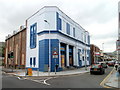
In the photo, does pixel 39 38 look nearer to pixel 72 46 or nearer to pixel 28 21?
pixel 28 21

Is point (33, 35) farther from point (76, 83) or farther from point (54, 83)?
point (76, 83)

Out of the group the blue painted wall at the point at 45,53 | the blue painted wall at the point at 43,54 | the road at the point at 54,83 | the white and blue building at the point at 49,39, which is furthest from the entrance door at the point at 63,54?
the road at the point at 54,83

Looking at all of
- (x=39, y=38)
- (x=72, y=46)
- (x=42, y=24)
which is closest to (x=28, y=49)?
(x=39, y=38)

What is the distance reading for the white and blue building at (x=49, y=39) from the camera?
1009 inches

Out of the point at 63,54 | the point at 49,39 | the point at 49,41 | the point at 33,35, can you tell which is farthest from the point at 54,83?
the point at 33,35

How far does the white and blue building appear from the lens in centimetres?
2564

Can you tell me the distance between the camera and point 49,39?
76.3 feet

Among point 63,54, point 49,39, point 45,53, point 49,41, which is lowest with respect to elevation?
point 63,54

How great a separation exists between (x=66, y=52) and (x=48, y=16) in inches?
339

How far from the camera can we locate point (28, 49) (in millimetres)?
31953

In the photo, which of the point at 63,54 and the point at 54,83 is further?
the point at 63,54

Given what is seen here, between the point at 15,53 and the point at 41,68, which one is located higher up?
the point at 15,53

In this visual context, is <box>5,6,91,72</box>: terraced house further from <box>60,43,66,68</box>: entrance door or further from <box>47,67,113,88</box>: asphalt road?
<box>47,67,113,88</box>: asphalt road

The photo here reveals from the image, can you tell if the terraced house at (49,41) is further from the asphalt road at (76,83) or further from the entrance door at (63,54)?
the asphalt road at (76,83)
